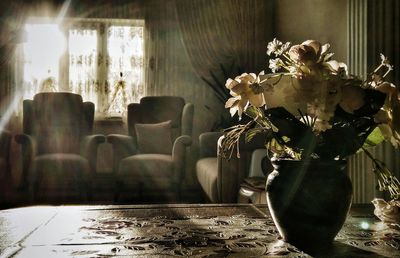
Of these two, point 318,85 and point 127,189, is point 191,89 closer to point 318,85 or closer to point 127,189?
point 127,189

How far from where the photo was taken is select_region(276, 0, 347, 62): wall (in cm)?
397

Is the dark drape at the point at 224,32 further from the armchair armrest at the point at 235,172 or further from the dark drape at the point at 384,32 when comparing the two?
the armchair armrest at the point at 235,172

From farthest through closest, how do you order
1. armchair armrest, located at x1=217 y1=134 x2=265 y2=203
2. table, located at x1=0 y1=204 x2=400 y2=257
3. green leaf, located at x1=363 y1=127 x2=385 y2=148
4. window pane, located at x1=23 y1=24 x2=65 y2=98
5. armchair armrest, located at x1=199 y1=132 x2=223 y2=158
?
window pane, located at x1=23 y1=24 x2=65 y2=98
armchair armrest, located at x1=199 y1=132 x2=223 y2=158
armchair armrest, located at x1=217 y1=134 x2=265 y2=203
green leaf, located at x1=363 y1=127 x2=385 y2=148
table, located at x1=0 y1=204 x2=400 y2=257

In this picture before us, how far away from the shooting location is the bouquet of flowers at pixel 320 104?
80cm

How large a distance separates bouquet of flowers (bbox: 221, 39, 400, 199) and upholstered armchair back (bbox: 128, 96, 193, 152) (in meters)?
3.26

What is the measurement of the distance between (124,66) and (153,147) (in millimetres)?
1551

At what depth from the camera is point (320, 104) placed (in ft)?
2.60

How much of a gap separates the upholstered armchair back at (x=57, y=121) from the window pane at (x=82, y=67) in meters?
0.76

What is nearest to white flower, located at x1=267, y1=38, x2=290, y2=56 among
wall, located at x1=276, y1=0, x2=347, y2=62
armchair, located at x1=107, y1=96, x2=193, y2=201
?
armchair, located at x1=107, y1=96, x2=193, y2=201

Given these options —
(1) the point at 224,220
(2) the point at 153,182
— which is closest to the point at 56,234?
(1) the point at 224,220

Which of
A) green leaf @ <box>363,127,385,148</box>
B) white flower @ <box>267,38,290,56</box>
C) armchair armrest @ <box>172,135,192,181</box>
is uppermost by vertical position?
white flower @ <box>267,38,290,56</box>

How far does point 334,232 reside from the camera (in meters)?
0.84

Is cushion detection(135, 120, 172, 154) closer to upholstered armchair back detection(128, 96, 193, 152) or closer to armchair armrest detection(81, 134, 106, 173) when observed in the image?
upholstered armchair back detection(128, 96, 193, 152)

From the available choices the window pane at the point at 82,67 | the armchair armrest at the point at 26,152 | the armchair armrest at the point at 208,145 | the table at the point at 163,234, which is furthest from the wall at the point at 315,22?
the table at the point at 163,234
